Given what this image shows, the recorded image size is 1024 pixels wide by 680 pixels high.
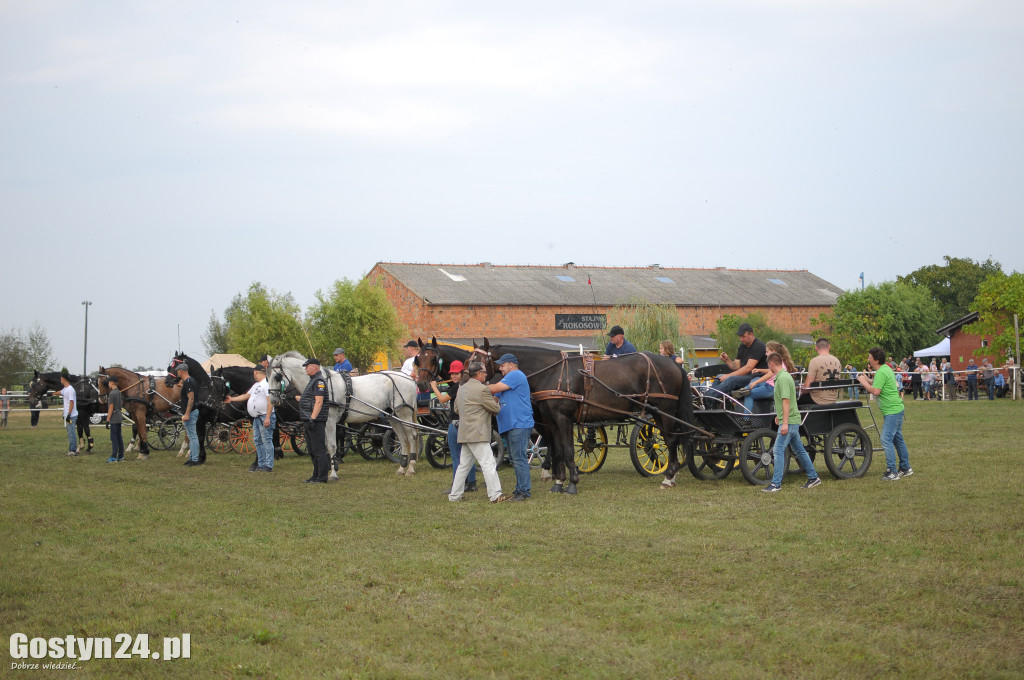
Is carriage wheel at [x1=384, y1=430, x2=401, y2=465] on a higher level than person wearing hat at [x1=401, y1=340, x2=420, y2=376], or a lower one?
lower

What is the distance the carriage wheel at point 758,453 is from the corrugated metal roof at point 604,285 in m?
37.9

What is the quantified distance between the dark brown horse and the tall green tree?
38.2 m

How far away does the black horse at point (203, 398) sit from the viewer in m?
16.9

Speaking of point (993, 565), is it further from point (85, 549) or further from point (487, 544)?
point (85, 549)

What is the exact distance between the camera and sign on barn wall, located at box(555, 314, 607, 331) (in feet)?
173

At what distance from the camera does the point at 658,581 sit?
6.55 meters

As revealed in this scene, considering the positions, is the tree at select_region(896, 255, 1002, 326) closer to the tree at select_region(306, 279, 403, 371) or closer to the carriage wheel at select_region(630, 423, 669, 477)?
the tree at select_region(306, 279, 403, 371)

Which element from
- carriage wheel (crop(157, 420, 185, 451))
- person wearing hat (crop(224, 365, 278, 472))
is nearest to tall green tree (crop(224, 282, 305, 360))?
carriage wheel (crop(157, 420, 185, 451))

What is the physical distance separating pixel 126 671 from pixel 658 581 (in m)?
3.55

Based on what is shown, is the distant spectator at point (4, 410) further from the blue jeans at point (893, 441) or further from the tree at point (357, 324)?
the blue jeans at point (893, 441)

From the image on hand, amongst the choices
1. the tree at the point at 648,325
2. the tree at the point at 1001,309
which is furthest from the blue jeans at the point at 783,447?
the tree at the point at 648,325

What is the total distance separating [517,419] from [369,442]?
7.37 metres

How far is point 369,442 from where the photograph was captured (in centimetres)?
1752

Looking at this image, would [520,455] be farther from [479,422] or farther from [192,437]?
[192,437]
